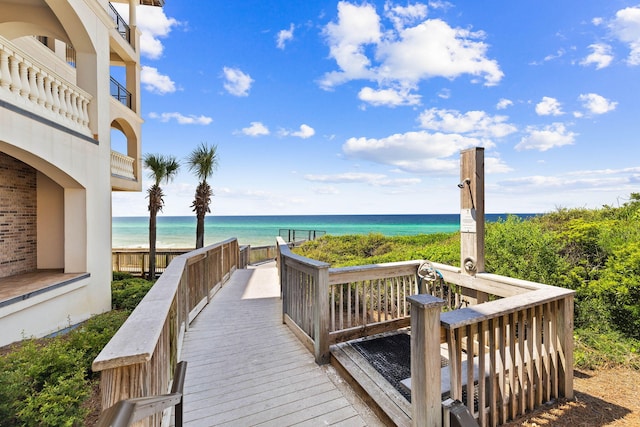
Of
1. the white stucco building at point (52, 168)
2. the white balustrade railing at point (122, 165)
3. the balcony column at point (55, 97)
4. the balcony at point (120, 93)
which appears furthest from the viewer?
the balcony at point (120, 93)

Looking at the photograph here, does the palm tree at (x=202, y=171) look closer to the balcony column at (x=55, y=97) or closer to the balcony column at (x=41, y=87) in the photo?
the balcony column at (x=55, y=97)

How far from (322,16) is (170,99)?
12.6 m

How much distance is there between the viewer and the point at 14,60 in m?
4.46

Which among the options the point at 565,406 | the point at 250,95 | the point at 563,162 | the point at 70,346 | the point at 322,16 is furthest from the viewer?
the point at 250,95

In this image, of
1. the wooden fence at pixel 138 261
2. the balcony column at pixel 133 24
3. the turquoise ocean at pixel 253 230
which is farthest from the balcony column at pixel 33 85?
the turquoise ocean at pixel 253 230

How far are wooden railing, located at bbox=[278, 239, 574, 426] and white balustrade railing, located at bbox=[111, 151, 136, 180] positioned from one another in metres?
7.66

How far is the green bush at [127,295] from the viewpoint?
6.69 m

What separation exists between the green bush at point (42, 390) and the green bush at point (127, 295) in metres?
4.75

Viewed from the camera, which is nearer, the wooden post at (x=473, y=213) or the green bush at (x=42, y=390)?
the green bush at (x=42, y=390)

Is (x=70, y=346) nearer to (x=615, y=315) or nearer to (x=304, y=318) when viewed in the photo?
(x=304, y=318)

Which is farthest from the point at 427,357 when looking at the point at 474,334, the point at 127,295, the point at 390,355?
the point at 127,295

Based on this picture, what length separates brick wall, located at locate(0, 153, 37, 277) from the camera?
5.70 metres

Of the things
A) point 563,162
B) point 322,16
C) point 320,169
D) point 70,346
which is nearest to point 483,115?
point 563,162

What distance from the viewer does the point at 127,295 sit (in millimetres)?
7074
